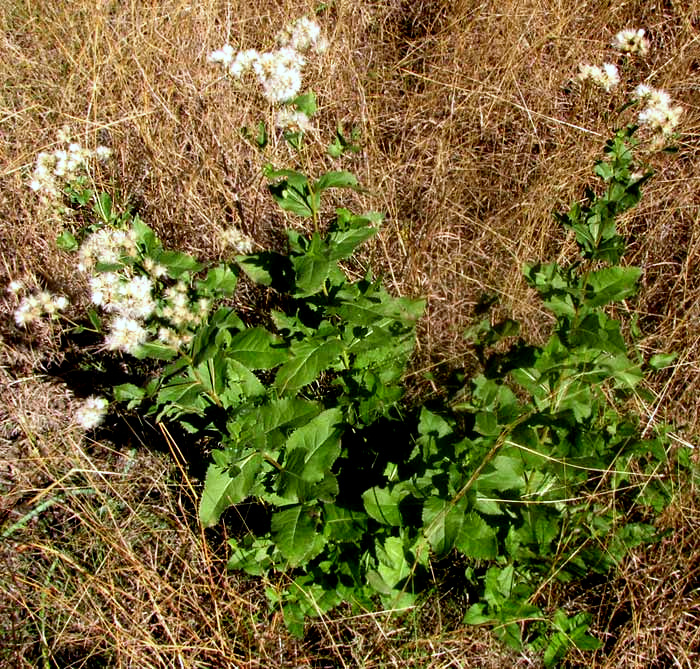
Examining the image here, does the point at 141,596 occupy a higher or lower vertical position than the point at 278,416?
lower

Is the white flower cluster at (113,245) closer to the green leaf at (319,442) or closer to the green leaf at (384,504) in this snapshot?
the green leaf at (319,442)

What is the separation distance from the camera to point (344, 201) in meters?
3.40

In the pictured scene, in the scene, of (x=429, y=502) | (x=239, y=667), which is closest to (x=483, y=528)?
(x=429, y=502)

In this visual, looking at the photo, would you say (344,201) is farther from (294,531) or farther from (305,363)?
(294,531)

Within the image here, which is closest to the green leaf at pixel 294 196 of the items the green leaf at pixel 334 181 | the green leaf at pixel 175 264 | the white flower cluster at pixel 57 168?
the green leaf at pixel 334 181

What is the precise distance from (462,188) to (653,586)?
206 cm

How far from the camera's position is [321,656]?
2342 mm

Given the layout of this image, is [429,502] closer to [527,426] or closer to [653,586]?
[527,426]

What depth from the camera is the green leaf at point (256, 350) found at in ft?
6.70

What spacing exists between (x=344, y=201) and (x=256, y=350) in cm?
155

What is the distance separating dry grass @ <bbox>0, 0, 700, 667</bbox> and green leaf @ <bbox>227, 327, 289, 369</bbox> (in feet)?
2.82

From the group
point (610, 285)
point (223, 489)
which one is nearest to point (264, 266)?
point (223, 489)

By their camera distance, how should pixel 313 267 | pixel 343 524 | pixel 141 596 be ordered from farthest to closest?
pixel 141 596 < pixel 343 524 < pixel 313 267

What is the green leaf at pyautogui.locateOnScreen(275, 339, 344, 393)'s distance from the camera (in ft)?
6.67
